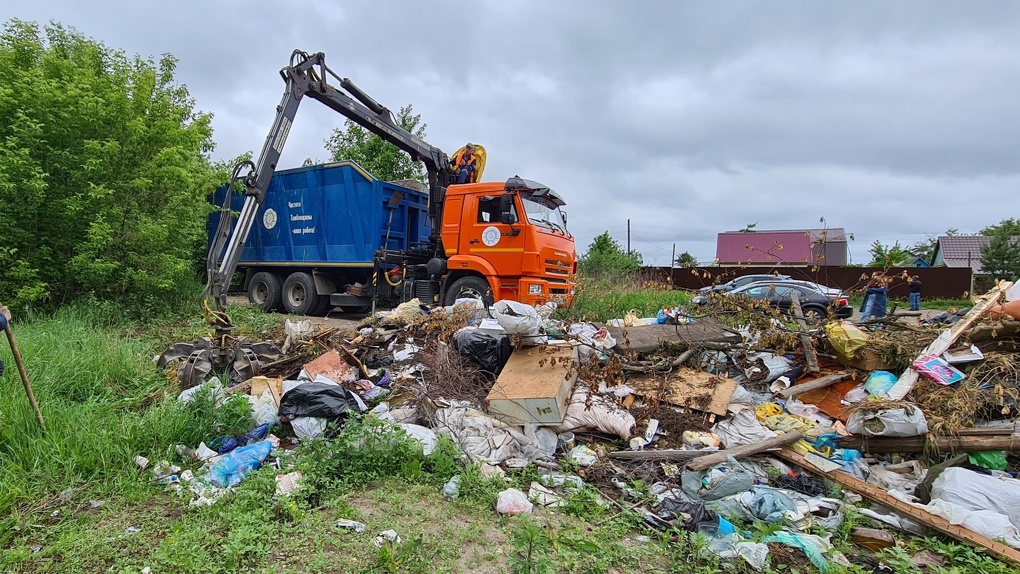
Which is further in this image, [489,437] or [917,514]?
[489,437]

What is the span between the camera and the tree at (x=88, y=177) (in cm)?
629

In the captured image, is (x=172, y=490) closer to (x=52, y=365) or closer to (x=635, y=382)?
(x=52, y=365)

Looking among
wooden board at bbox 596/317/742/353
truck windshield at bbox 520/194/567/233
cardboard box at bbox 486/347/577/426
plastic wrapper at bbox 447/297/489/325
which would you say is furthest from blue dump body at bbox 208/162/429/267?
cardboard box at bbox 486/347/577/426

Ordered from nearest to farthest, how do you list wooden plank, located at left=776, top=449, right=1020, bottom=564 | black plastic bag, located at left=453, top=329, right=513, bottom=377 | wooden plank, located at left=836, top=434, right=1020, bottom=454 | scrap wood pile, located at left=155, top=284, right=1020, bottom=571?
wooden plank, located at left=776, top=449, right=1020, bottom=564, scrap wood pile, located at left=155, top=284, right=1020, bottom=571, wooden plank, located at left=836, top=434, right=1020, bottom=454, black plastic bag, located at left=453, top=329, right=513, bottom=377

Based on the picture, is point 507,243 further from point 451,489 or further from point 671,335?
point 451,489

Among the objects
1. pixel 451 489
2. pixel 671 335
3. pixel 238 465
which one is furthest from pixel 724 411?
pixel 238 465

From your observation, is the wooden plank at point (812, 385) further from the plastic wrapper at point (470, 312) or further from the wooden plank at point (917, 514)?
the plastic wrapper at point (470, 312)

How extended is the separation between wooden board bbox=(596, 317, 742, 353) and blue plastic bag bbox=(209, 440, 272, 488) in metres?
3.11

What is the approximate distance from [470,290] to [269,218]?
4.99 metres

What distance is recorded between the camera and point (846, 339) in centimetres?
421

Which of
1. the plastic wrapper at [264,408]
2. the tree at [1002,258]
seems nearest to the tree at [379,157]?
the plastic wrapper at [264,408]

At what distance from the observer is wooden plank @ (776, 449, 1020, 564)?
2.31 m

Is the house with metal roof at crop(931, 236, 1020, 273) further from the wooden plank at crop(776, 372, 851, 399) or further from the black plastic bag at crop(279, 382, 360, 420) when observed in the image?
the black plastic bag at crop(279, 382, 360, 420)

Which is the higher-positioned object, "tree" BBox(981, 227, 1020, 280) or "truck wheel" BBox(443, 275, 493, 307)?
"tree" BBox(981, 227, 1020, 280)
